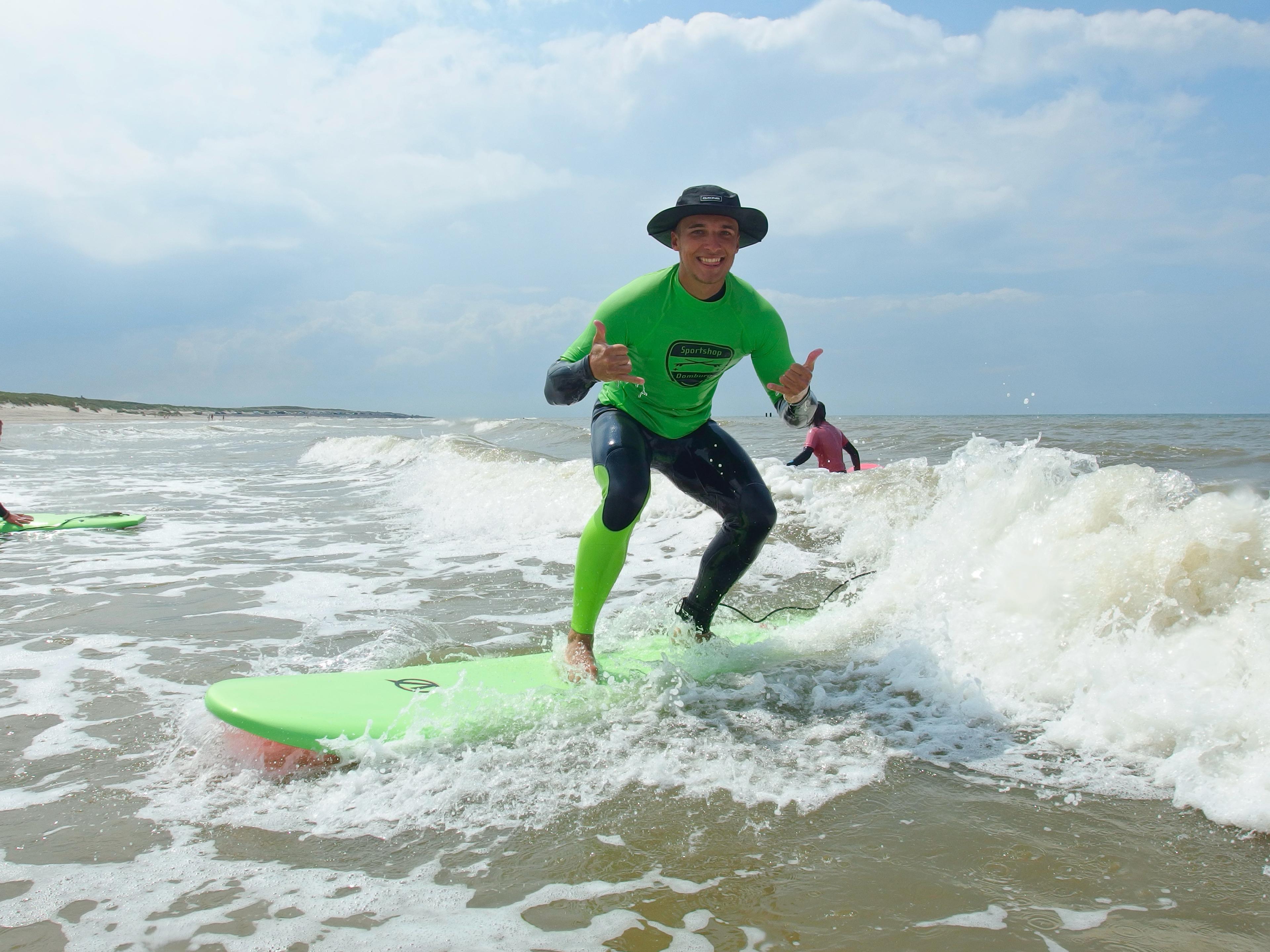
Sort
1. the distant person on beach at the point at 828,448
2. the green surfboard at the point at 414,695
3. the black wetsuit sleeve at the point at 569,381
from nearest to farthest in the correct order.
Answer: the green surfboard at the point at 414,695 < the black wetsuit sleeve at the point at 569,381 < the distant person on beach at the point at 828,448

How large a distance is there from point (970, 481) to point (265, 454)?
2117cm

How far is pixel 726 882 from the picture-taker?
201 centimetres

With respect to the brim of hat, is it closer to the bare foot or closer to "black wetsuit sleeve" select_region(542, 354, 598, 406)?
"black wetsuit sleeve" select_region(542, 354, 598, 406)

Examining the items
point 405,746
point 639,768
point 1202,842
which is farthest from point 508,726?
point 1202,842

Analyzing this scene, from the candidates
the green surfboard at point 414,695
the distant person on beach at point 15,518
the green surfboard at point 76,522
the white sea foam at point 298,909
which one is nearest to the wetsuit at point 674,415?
the green surfboard at point 414,695

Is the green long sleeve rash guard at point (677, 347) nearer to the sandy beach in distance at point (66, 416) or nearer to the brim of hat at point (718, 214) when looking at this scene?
the brim of hat at point (718, 214)

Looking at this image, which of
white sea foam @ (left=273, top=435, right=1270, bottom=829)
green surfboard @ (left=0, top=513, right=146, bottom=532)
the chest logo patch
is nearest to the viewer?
white sea foam @ (left=273, top=435, right=1270, bottom=829)

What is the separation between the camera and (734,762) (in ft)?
8.82

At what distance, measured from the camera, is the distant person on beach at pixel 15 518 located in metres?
7.81

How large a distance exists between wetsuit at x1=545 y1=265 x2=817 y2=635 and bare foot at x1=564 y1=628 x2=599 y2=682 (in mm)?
42

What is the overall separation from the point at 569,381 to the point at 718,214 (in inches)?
37.2

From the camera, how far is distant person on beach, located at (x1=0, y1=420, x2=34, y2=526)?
781 centimetres

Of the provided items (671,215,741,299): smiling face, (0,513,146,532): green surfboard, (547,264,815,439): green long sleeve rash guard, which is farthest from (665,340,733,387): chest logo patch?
(0,513,146,532): green surfboard

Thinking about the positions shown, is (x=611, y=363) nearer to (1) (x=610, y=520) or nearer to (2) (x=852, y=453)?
(1) (x=610, y=520)
